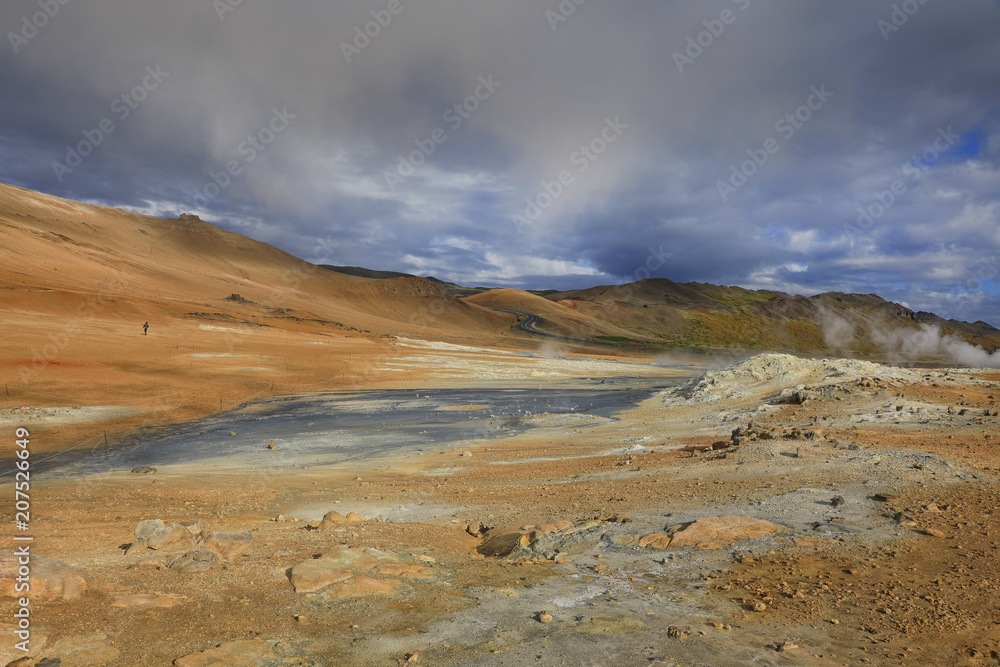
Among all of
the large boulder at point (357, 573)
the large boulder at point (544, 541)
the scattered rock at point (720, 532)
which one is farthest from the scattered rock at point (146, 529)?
the scattered rock at point (720, 532)

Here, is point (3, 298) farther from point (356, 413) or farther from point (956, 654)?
point (956, 654)

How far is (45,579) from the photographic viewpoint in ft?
19.4

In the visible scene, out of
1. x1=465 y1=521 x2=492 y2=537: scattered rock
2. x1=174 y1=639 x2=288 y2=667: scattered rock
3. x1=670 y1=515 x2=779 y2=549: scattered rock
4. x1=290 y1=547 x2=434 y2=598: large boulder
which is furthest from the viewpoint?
x1=465 y1=521 x2=492 y2=537: scattered rock

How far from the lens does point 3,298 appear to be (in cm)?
5009

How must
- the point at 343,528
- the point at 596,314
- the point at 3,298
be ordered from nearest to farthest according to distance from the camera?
the point at 343,528
the point at 3,298
the point at 596,314

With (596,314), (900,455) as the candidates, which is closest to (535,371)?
(900,455)

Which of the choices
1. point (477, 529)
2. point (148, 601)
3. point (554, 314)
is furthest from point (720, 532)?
point (554, 314)

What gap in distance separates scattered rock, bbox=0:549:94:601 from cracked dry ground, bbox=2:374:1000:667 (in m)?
0.17

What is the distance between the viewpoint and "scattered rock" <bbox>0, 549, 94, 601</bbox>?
572 cm

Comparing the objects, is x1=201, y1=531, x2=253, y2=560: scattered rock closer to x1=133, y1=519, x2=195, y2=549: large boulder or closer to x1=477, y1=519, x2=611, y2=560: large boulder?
x1=133, y1=519, x2=195, y2=549: large boulder

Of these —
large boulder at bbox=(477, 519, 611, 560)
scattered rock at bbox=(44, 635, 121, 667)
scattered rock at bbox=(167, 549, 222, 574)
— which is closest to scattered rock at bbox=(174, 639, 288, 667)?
scattered rock at bbox=(44, 635, 121, 667)

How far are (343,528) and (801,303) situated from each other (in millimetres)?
208388

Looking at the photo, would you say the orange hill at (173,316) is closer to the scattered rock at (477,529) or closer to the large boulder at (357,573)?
the scattered rock at (477,529)

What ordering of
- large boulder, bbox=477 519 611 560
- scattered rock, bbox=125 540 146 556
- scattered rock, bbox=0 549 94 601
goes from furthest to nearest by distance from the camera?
large boulder, bbox=477 519 611 560, scattered rock, bbox=125 540 146 556, scattered rock, bbox=0 549 94 601
